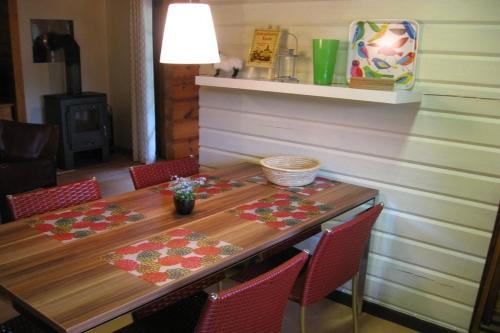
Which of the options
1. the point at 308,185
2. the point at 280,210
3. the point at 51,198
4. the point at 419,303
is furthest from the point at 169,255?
the point at 419,303

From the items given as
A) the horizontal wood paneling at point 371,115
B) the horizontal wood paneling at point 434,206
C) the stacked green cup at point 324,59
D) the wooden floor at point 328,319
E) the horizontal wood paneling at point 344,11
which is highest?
the horizontal wood paneling at point 344,11

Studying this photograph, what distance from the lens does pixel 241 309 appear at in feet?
4.49

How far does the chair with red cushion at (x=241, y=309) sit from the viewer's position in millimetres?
1291

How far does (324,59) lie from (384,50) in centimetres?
30

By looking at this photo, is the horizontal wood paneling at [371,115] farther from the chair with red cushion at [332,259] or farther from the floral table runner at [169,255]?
the floral table runner at [169,255]

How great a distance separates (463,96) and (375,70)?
44cm

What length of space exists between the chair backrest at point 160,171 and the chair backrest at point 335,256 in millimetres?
1044

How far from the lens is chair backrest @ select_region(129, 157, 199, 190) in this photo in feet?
7.91

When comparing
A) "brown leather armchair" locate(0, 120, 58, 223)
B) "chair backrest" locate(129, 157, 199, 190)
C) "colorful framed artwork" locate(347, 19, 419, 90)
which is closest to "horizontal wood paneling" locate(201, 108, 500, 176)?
"colorful framed artwork" locate(347, 19, 419, 90)

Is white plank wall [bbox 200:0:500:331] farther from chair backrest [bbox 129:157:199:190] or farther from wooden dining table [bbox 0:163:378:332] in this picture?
chair backrest [bbox 129:157:199:190]

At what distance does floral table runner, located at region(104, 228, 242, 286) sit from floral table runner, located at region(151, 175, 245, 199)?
1.59 ft

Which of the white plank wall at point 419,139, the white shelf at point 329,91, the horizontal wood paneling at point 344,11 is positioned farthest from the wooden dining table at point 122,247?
the horizontal wood paneling at point 344,11

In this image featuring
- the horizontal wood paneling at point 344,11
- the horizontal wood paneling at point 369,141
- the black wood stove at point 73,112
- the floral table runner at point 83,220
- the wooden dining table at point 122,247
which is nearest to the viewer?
the wooden dining table at point 122,247

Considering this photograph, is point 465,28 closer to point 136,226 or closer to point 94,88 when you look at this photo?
point 136,226
